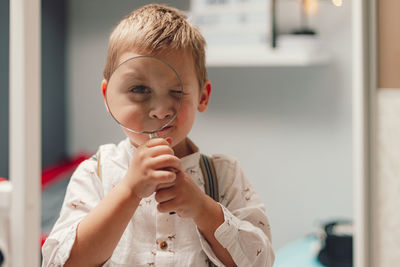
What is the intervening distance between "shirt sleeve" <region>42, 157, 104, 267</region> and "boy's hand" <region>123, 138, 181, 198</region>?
4.7 inches

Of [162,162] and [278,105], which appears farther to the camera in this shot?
[278,105]

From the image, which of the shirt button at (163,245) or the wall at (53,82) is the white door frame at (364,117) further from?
the wall at (53,82)

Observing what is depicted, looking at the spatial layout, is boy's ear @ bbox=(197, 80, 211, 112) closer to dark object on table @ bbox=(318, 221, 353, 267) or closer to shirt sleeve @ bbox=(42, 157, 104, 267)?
shirt sleeve @ bbox=(42, 157, 104, 267)

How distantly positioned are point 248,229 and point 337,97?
1.28 m

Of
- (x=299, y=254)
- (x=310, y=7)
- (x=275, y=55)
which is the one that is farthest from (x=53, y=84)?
(x=299, y=254)

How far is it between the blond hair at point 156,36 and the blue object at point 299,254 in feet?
3.28

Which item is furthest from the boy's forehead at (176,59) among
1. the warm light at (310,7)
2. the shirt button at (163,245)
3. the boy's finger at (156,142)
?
the warm light at (310,7)

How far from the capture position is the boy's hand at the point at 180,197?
2.11 feet

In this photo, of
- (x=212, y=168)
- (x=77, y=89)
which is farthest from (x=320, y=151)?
(x=212, y=168)

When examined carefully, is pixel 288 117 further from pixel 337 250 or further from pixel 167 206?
pixel 167 206

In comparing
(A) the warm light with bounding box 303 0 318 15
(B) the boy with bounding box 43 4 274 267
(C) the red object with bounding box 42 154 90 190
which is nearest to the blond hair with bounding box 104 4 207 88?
(B) the boy with bounding box 43 4 274 267

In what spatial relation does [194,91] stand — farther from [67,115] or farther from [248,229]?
[67,115]

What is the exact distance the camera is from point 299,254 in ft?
5.58

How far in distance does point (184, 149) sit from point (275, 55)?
1095 millimetres
